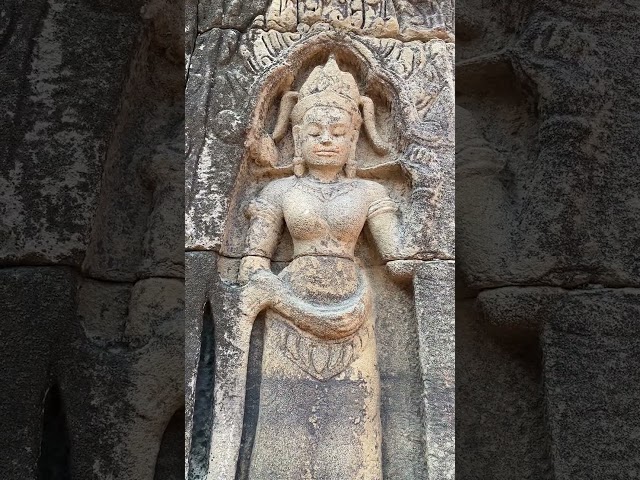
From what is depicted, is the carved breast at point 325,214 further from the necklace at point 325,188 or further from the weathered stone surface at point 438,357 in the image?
the weathered stone surface at point 438,357

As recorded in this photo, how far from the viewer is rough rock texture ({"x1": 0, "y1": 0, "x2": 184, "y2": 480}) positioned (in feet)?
17.8

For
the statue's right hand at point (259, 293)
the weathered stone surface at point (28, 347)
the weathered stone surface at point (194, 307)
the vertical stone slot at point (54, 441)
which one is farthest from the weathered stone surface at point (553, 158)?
the vertical stone slot at point (54, 441)

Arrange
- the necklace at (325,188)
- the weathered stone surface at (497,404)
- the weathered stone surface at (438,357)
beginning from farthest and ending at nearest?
the weathered stone surface at (497,404) < the necklace at (325,188) < the weathered stone surface at (438,357)

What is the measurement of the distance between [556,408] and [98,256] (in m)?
2.46

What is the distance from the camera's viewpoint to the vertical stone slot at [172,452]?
557 centimetres

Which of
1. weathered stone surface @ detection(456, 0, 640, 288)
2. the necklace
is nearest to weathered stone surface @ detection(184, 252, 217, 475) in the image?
the necklace

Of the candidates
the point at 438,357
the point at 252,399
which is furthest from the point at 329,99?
the point at 252,399

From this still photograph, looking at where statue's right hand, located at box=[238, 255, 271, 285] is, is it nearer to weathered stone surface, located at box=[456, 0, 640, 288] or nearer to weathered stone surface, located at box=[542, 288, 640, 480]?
weathered stone surface, located at box=[456, 0, 640, 288]

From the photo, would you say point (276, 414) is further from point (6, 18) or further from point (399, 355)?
point (6, 18)

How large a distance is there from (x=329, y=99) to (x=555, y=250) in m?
1.71

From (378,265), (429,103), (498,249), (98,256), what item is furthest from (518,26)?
(98,256)

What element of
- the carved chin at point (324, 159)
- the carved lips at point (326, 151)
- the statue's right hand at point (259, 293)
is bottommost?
the statue's right hand at point (259, 293)

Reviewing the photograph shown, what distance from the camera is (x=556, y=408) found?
17.6 feet

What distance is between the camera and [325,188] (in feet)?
14.5
